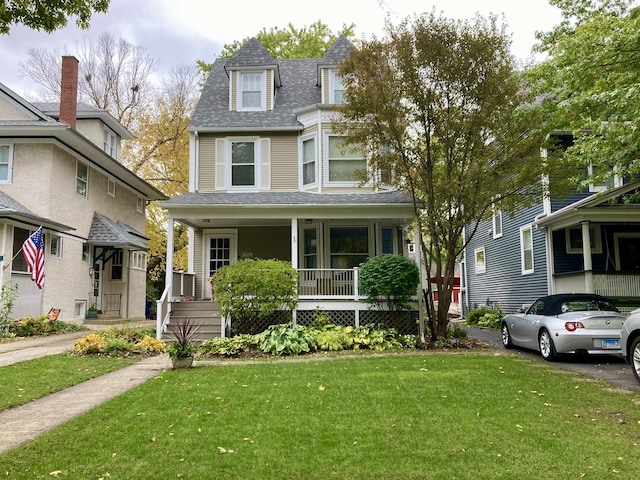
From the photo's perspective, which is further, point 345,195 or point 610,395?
point 345,195

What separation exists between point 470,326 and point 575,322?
11151 millimetres

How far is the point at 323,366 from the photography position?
29.9ft

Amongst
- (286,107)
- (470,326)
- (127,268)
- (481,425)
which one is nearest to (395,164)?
(286,107)

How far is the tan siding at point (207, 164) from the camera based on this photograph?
16062 millimetres

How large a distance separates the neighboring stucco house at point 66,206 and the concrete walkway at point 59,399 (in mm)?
4789

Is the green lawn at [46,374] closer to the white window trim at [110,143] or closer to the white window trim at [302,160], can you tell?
the white window trim at [302,160]

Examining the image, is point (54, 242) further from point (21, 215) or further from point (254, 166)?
point (254, 166)

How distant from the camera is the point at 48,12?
18.1 feet

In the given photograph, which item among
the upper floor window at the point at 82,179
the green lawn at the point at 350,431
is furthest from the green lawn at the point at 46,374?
the upper floor window at the point at 82,179

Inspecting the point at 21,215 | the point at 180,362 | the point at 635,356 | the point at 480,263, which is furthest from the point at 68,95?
the point at 635,356

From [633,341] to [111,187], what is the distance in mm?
20041

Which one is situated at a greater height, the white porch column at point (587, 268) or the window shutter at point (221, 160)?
the window shutter at point (221, 160)

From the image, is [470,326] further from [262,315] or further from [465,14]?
[465,14]

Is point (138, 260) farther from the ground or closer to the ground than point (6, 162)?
closer to the ground
